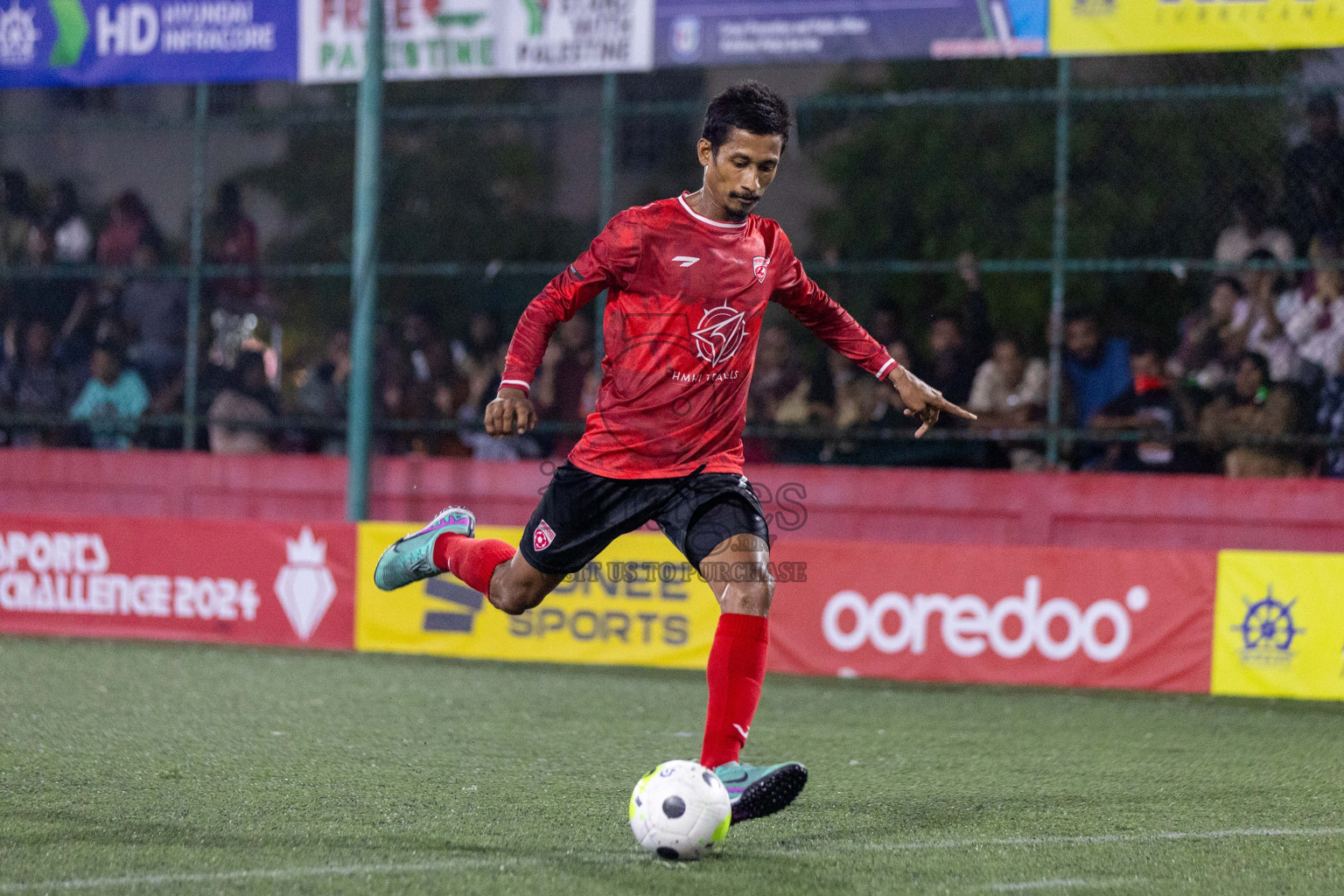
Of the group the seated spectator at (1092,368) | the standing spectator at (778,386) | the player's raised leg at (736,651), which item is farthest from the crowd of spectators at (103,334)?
the player's raised leg at (736,651)

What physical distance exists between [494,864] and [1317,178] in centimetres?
779

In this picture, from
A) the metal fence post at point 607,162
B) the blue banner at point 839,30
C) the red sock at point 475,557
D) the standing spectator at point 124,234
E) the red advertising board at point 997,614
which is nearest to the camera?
the red sock at point 475,557

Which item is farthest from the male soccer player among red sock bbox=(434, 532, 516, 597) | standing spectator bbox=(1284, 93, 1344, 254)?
standing spectator bbox=(1284, 93, 1344, 254)

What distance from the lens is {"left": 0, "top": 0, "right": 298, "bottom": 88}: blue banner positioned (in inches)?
467

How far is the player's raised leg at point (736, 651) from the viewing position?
4684 millimetres

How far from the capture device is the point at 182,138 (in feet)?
67.4

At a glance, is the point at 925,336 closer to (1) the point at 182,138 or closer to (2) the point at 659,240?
(2) the point at 659,240

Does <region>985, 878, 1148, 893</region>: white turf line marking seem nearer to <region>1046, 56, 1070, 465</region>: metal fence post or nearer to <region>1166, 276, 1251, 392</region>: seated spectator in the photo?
<region>1046, 56, 1070, 465</region>: metal fence post

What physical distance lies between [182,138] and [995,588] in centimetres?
1456

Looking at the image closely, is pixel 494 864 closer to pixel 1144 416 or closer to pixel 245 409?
pixel 1144 416

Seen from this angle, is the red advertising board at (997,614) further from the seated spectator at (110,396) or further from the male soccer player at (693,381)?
the seated spectator at (110,396)

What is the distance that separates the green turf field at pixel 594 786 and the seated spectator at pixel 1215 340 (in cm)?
218

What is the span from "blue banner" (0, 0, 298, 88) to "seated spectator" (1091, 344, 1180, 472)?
6165mm

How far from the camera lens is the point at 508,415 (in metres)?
4.80
